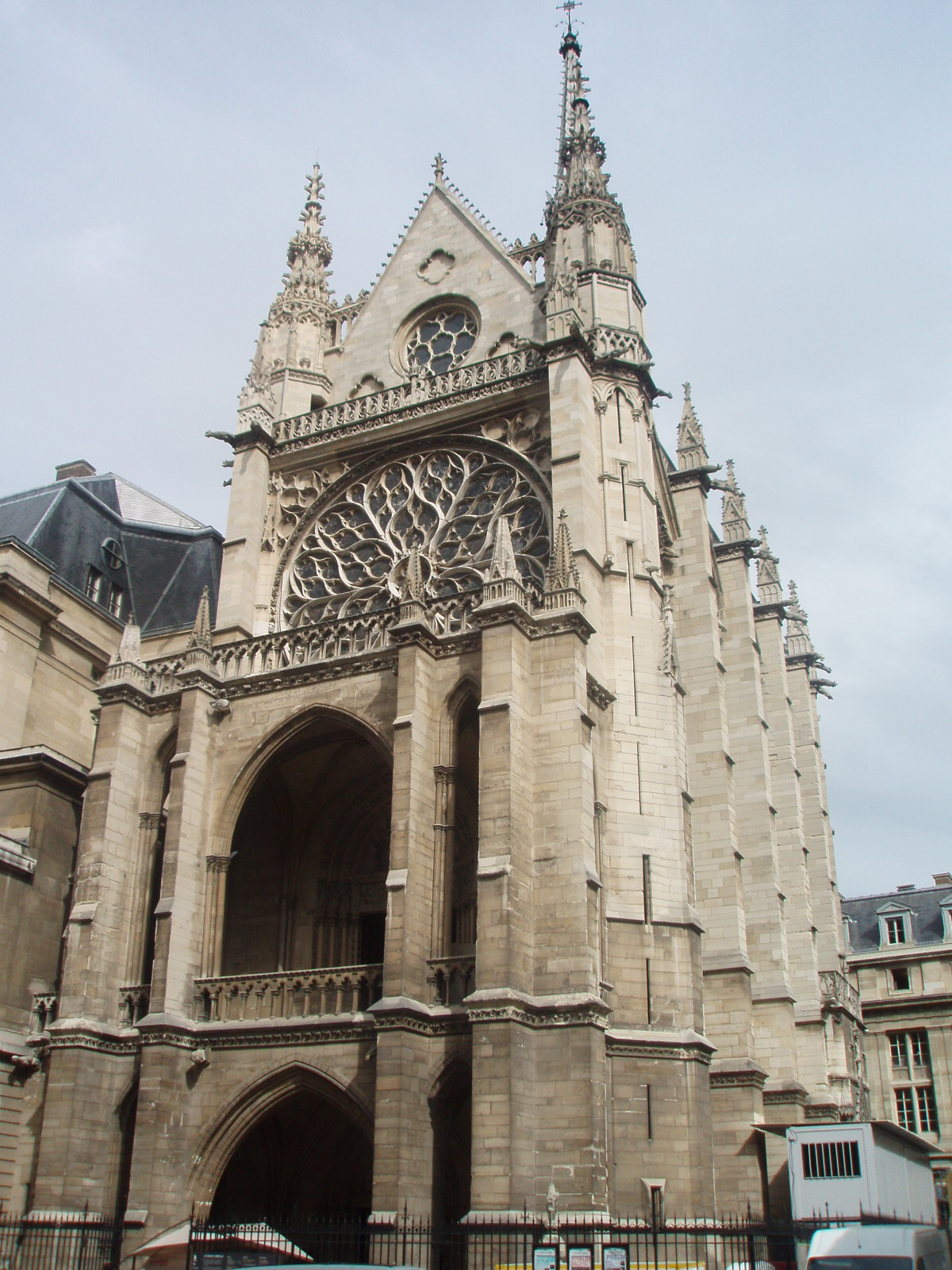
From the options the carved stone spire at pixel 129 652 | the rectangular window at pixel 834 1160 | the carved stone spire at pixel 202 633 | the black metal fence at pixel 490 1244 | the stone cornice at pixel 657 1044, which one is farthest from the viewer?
the carved stone spire at pixel 129 652

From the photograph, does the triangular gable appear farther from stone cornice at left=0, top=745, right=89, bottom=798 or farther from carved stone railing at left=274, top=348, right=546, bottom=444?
stone cornice at left=0, top=745, right=89, bottom=798

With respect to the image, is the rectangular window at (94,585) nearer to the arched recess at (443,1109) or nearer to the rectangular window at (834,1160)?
the arched recess at (443,1109)

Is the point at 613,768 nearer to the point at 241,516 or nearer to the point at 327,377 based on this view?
the point at 241,516

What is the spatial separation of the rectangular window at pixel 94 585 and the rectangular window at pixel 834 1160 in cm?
1852

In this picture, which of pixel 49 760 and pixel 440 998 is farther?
pixel 49 760

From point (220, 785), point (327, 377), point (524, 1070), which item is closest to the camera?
point (524, 1070)

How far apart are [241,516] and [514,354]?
6.22 meters

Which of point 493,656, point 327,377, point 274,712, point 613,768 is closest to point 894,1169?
point 613,768

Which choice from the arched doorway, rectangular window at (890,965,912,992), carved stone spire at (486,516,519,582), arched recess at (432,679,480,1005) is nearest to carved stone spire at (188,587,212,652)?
arched recess at (432,679,480,1005)

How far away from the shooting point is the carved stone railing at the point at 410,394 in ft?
76.1

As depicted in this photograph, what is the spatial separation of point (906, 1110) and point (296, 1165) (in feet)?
75.9

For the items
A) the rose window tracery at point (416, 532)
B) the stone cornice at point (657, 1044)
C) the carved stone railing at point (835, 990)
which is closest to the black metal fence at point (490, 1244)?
the stone cornice at point (657, 1044)

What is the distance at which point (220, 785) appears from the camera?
62.5ft

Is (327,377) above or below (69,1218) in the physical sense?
above
